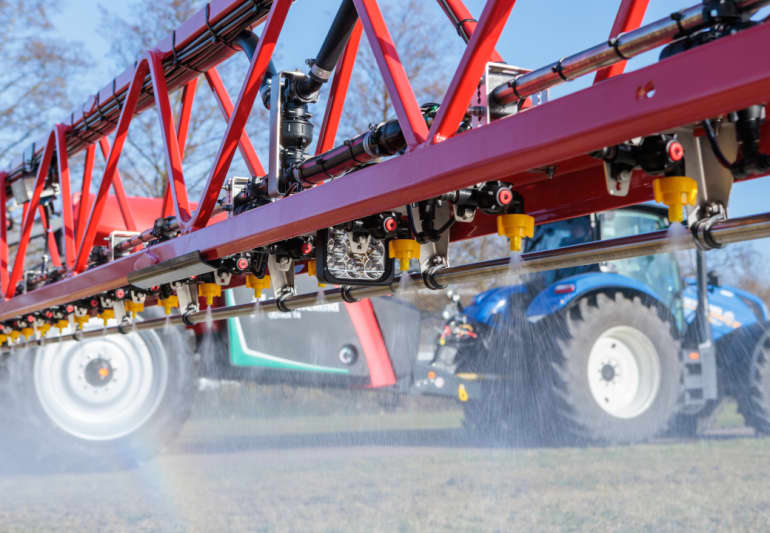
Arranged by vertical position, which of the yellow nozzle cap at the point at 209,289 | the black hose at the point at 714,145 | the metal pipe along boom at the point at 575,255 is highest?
the black hose at the point at 714,145

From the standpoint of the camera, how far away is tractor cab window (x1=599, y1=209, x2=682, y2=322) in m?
7.16

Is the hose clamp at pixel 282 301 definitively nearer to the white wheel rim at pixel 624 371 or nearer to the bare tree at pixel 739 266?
the white wheel rim at pixel 624 371

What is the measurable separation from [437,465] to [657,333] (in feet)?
6.70

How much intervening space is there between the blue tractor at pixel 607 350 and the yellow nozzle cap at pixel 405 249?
361 cm

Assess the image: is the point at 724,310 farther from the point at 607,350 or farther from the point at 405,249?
the point at 405,249

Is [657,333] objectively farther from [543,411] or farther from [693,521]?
[693,521]

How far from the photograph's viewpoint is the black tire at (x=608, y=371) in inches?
246

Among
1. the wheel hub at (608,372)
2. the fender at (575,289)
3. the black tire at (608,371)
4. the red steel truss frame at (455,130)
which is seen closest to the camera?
the red steel truss frame at (455,130)

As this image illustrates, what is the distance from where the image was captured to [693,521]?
4.07 m

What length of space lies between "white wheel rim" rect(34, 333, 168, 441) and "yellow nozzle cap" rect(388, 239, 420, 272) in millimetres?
4829

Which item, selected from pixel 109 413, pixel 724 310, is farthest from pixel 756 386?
pixel 109 413

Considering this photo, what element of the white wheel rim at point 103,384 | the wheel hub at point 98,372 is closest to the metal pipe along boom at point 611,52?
the white wheel rim at point 103,384

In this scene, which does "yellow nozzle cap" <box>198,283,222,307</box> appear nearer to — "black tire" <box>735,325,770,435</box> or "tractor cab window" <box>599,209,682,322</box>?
"tractor cab window" <box>599,209,682,322</box>

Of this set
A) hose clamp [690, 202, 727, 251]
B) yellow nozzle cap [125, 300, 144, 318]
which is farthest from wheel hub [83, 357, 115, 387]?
hose clamp [690, 202, 727, 251]
